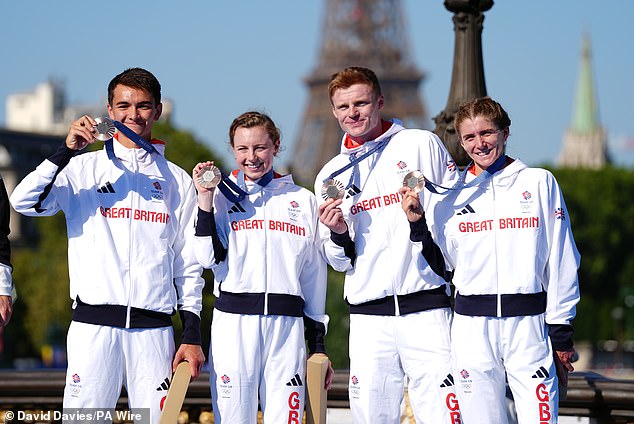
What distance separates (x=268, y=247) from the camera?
7.43m

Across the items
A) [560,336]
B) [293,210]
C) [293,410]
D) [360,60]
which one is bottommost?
[293,410]

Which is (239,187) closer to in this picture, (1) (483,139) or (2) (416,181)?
(2) (416,181)

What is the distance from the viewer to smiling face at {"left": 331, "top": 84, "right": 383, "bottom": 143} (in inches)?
295

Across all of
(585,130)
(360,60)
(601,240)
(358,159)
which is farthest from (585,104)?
(358,159)

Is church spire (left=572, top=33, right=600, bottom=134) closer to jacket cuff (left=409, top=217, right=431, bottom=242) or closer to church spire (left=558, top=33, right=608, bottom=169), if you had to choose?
church spire (left=558, top=33, right=608, bottom=169)

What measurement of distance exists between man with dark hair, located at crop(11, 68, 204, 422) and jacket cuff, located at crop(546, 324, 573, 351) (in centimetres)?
221

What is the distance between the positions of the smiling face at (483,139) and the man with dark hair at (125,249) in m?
1.84

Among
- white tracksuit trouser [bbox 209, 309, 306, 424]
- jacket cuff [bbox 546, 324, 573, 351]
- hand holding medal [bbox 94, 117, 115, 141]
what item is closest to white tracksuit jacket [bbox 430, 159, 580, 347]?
jacket cuff [bbox 546, 324, 573, 351]

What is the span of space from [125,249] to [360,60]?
108 metres

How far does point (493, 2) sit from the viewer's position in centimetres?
1124

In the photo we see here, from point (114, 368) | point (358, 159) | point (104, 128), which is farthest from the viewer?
point (358, 159)

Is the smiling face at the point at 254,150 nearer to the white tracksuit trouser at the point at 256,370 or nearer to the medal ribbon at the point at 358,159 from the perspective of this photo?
the medal ribbon at the point at 358,159

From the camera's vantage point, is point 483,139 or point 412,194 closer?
point 412,194

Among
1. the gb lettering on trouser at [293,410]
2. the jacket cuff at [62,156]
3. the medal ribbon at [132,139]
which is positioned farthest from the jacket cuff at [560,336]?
the jacket cuff at [62,156]
